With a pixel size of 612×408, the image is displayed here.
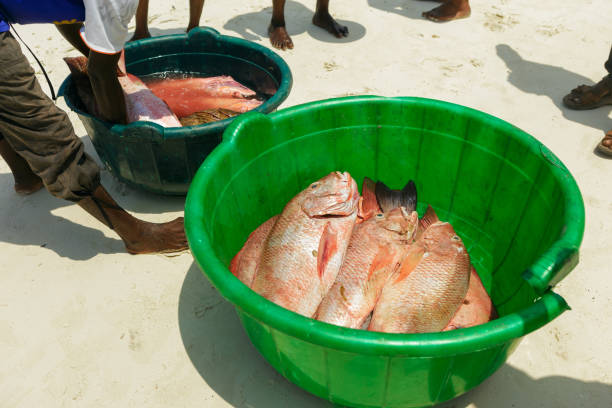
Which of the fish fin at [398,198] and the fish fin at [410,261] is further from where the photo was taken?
the fish fin at [398,198]

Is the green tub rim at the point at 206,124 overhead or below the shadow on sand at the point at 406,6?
overhead

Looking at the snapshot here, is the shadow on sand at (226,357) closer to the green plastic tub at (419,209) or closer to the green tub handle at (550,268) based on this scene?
the green plastic tub at (419,209)

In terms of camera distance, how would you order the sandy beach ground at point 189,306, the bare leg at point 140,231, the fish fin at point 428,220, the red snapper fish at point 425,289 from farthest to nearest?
the bare leg at point 140,231
the fish fin at point 428,220
the sandy beach ground at point 189,306
the red snapper fish at point 425,289

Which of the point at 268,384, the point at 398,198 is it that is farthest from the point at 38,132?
the point at 398,198

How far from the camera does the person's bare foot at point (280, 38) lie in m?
4.80

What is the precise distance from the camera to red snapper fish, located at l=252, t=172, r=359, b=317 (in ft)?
6.37

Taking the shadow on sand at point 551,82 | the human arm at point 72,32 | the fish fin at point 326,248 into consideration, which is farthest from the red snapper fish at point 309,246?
the shadow on sand at point 551,82

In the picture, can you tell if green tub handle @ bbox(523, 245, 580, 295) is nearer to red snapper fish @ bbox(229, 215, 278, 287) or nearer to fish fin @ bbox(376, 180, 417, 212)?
fish fin @ bbox(376, 180, 417, 212)

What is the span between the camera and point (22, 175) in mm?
3053

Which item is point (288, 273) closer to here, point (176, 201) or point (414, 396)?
point (414, 396)

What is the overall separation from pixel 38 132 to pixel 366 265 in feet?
5.39

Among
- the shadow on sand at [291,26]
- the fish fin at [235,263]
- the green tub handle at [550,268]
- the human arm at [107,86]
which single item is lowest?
the shadow on sand at [291,26]

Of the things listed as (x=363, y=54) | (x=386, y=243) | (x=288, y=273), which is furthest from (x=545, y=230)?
(x=363, y=54)

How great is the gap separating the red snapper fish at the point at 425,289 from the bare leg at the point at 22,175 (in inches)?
97.9
